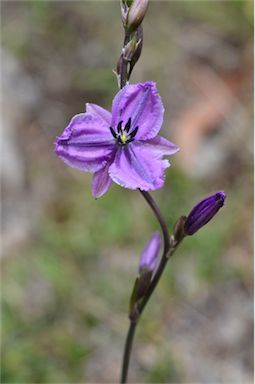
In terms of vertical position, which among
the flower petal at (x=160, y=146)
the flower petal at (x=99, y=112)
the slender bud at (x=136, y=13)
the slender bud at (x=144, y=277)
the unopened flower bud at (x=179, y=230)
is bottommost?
the slender bud at (x=144, y=277)

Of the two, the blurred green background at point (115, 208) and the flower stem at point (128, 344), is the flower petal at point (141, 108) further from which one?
the blurred green background at point (115, 208)

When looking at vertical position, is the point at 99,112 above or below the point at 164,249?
above

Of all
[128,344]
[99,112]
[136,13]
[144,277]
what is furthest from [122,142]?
[128,344]

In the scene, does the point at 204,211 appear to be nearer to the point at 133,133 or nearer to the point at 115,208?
the point at 133,133

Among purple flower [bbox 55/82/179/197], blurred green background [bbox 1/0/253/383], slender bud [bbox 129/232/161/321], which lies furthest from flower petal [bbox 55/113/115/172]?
blurred green background [bbox 1/0/253/383]

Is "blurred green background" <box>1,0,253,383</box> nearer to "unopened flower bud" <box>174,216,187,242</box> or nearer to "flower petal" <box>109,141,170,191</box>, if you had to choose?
"unopened flower bud" <box>174,216,187,242</box>

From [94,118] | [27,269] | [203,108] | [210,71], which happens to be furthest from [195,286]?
[94,118]

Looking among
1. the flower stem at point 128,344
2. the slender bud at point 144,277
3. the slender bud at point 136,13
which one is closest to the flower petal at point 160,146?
the slender bud at point 136,13
